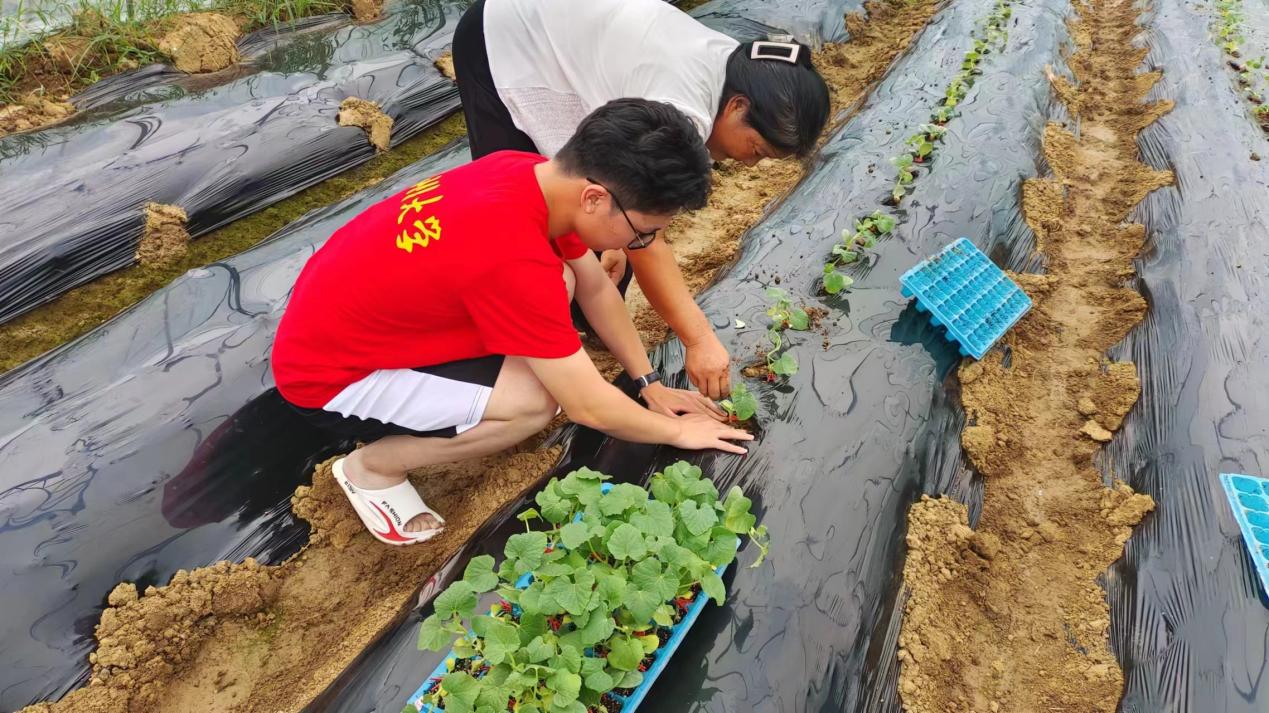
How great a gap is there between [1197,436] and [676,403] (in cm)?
162

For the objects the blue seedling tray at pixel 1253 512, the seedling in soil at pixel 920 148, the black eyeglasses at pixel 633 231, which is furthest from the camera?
the seedling in soil at pixel 920 148

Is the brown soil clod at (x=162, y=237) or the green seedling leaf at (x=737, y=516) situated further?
the brown soil clod at (x=162, y=237)

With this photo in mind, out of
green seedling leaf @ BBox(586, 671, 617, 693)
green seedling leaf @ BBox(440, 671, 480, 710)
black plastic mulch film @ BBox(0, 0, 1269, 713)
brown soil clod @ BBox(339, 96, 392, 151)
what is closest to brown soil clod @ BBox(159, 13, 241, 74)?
brown soil clod @ BBox(339, 96, 392, 151)

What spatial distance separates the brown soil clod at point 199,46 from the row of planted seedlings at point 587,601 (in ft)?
11.2

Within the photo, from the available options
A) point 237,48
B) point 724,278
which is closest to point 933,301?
point 724,278

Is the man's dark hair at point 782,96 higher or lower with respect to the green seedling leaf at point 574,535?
higher

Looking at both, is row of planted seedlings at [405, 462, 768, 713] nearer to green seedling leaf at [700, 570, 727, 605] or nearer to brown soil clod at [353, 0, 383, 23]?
green seedling leaf at [700, 570, 727, 605]

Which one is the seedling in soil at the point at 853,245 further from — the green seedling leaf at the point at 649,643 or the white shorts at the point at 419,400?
the green seedling leaf at the point at 649,643

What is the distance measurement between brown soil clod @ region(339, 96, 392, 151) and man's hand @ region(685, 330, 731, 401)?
7.97 feet

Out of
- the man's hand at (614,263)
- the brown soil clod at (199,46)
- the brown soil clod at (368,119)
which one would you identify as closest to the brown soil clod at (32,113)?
the brown soil clod at (199,46)

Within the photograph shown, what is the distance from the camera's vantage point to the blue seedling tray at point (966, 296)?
7.33 feet

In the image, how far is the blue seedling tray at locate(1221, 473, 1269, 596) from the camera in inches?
65.3

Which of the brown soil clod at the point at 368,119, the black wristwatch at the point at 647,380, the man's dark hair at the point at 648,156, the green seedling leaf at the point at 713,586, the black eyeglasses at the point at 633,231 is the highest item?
the man's dark hair at the point at 648,156

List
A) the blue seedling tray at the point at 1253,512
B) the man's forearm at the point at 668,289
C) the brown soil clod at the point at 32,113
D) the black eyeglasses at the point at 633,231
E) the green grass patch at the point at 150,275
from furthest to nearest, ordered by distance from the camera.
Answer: the brown soil clod at the point at 32,113
the green grass patch at the point at 150,275
the man's forearm at the point at 668,289
the blue seedling tray at the point at 1253,512
the black eyeglasses at the point at 633,231
